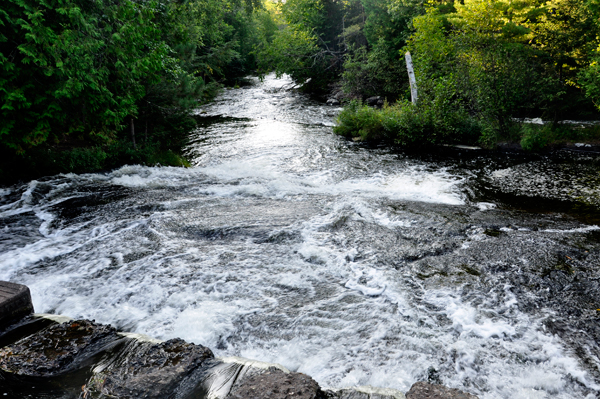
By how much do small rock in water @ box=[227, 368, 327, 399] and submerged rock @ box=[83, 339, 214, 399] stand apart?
416 millimetres

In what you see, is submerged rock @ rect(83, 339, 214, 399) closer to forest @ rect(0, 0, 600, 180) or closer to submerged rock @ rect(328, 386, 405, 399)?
submerged rock @ rect(328, 386, 405, 399)

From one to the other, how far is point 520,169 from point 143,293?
34.4 ft

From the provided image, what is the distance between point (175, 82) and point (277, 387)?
424 inches

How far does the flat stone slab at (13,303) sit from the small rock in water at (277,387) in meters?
2.36

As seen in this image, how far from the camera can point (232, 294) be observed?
4.46m

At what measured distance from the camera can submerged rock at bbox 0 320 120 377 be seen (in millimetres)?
2799

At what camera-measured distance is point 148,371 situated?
276 cm

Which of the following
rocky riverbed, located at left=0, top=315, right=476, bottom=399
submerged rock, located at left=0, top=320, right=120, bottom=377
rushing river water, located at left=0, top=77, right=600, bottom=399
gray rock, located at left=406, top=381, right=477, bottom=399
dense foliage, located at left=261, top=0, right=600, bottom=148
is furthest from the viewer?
dense foliage, located at left=261, top=0, right=600, bottom=148

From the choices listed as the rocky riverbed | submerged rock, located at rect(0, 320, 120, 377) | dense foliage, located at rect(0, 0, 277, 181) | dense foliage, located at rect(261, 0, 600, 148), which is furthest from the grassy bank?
submerged rock, located at rect(0, 320, 120, 377)

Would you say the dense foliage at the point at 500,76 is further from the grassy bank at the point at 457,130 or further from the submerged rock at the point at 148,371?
the submerged rock at the point at 148,371

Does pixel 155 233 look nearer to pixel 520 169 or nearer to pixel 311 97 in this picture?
pixel 520 169

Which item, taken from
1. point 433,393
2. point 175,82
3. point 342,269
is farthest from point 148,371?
point 175,82

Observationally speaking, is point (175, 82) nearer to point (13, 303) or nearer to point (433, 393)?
point (13, 303)

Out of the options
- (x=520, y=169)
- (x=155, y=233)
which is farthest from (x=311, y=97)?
(x=155, y=233)
